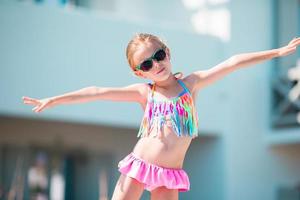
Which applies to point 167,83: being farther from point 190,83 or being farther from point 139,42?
point 139,42

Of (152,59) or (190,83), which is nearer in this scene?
(152,59)

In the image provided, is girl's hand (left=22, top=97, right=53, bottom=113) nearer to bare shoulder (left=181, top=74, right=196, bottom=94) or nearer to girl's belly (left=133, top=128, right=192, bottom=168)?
girl's belly (left=133, top=128, right=192, bottom=168)

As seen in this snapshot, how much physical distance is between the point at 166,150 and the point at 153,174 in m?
0.16

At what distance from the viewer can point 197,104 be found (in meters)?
13.9

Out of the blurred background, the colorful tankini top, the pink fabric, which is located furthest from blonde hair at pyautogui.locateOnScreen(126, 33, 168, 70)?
the blurred background

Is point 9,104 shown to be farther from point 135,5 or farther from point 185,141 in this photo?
point 185,141

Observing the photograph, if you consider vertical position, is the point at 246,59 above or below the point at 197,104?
below

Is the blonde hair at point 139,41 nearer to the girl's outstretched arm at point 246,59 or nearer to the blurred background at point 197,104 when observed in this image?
the girl's outstretched arm at point 246,59

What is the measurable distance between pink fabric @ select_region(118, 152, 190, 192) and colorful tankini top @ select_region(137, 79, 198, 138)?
188 mm

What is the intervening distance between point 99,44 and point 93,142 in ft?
7.95

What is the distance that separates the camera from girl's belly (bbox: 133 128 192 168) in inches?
191

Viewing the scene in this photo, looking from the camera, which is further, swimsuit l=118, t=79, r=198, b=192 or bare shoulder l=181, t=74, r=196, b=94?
bare shoulder l=181, t=74, r=196, b=94

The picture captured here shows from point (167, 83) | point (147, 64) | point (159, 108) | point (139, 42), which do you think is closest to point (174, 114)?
point (159, 108)

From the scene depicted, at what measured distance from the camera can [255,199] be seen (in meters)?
15.0
